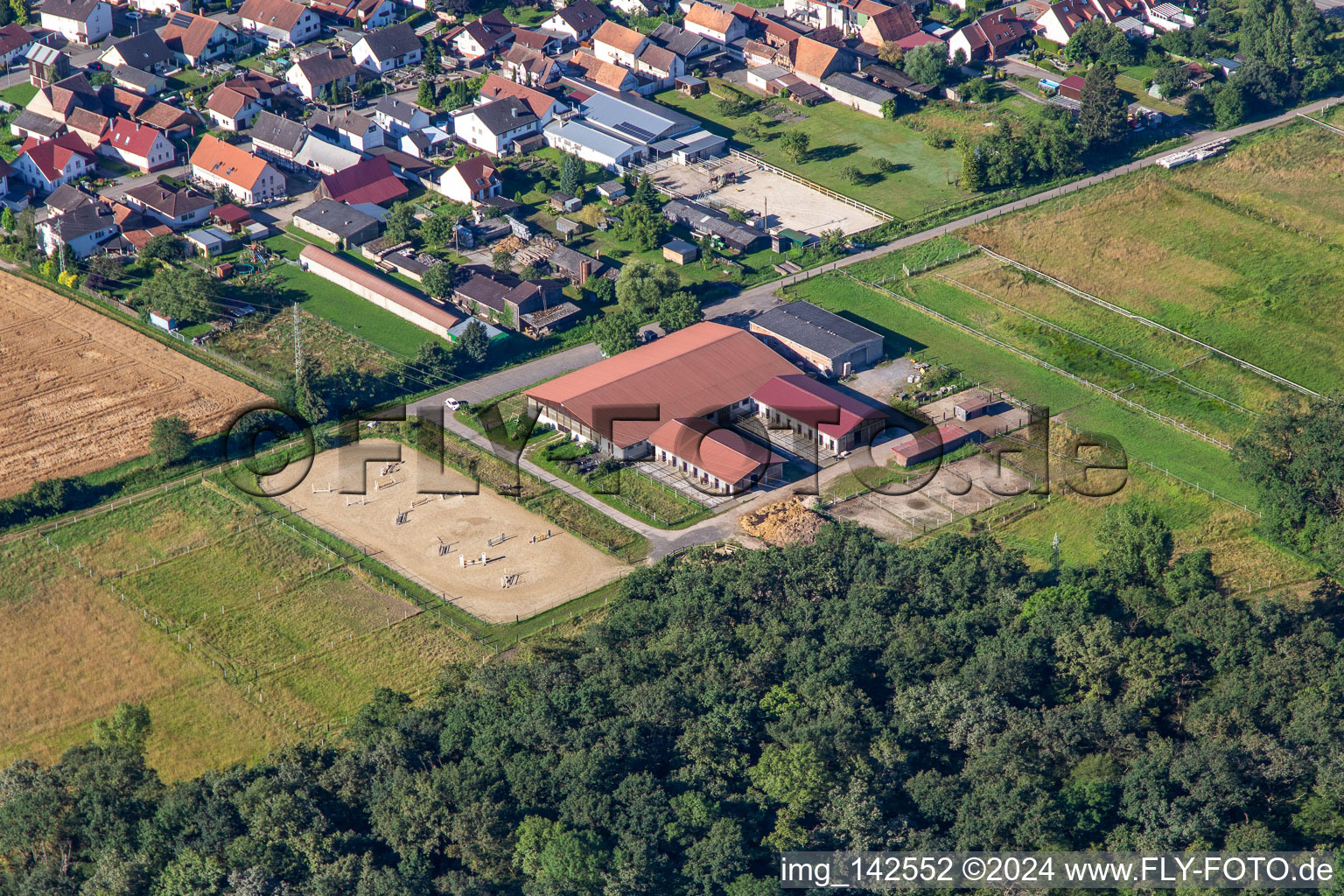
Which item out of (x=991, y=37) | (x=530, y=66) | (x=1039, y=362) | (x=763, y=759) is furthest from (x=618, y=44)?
(x=763, y=759)

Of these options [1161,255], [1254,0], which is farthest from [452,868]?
[1254,0]

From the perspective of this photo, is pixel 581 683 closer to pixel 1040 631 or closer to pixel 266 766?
pixel 266 766

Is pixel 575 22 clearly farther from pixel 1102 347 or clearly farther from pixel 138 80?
pixel 1102 347

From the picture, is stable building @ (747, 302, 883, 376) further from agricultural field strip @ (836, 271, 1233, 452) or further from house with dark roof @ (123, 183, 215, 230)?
house with dark roof @ (123, 183, 215, 230)

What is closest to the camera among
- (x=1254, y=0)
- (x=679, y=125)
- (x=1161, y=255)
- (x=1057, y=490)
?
(x=1057, y=490)

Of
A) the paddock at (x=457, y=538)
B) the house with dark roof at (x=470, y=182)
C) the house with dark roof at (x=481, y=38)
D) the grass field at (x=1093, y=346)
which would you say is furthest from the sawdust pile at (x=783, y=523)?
the house with dark roof at (x=481, y=38)
